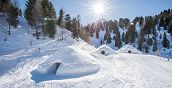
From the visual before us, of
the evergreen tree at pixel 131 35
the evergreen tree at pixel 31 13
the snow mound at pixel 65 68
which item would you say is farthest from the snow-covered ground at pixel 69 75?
the evergreen tree at pixel 131 35

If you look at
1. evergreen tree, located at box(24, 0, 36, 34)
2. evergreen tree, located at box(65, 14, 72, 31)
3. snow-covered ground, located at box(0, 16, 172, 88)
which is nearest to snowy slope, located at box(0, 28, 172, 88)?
snow-covered ground, located at box(0, 16, 172, 88)

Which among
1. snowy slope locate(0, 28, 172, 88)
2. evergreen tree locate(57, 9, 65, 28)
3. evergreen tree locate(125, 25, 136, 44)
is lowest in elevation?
snowy slope locate(0, 28, 172, 88)

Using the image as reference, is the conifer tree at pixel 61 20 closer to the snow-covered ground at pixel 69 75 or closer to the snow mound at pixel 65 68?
the snow-covered ground at pixel 69 75

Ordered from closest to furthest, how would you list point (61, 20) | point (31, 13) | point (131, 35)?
point (31, 13)
point (61, 20)
point (131, 35)

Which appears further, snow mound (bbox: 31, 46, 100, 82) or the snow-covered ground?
snow mound (bbox: 31, 46, 100, 82)

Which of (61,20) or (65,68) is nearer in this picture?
(65,68)

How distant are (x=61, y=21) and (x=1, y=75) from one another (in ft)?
216

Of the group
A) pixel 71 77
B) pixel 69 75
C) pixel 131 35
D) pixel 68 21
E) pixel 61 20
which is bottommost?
pixel 71 77

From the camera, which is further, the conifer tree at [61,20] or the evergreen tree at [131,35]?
the evergreen tree at [131,35]

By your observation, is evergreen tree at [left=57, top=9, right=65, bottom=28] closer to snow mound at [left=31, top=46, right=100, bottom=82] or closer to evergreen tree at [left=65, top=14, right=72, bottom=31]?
evergreen tree at [left=65, top=14, right=72, bottom=31]

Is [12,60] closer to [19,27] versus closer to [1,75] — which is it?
[1,75]

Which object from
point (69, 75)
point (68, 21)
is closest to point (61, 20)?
point (68, 21)

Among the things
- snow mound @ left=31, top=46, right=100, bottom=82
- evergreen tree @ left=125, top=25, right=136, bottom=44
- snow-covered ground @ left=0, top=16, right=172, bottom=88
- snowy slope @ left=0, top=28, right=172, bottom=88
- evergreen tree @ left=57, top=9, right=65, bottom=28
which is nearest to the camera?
snowy slope @ left=0, top=28, right=172, bottom=88

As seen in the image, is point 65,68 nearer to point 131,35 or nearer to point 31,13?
point 31,13
